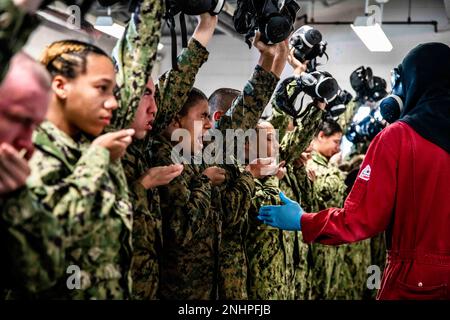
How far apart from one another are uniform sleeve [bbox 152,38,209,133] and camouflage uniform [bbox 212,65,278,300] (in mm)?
486

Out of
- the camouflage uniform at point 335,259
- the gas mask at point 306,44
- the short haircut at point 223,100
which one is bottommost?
the camouflage uniform at point 335,259

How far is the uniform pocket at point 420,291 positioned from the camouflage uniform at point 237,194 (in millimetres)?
852

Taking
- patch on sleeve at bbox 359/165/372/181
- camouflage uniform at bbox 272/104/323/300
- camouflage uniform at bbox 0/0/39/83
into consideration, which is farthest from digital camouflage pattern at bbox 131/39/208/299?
camouflage uniform at bbox 272/104/323/300

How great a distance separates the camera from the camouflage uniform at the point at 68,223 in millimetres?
1649

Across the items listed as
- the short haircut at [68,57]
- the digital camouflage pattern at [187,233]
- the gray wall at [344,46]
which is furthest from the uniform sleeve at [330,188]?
the gray wall at [344,46]

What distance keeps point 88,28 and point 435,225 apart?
1.54m

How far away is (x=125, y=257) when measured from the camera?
208 centimetres

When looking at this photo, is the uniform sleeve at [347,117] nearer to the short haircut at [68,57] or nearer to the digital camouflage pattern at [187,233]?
the digital camouflage pattern at [187,233]

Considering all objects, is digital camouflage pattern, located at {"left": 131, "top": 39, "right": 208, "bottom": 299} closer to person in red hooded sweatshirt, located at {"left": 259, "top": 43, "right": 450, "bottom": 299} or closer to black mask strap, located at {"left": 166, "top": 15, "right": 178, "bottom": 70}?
black mask strap, located at {"left": 166, "top": 15, "right": 178, "bottom": 70}

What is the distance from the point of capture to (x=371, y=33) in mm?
8680

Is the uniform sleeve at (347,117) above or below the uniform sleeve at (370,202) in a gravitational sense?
above

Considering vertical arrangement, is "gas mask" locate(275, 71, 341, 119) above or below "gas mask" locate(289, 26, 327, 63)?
below

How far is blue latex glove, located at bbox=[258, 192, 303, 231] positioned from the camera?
9.95 feet
